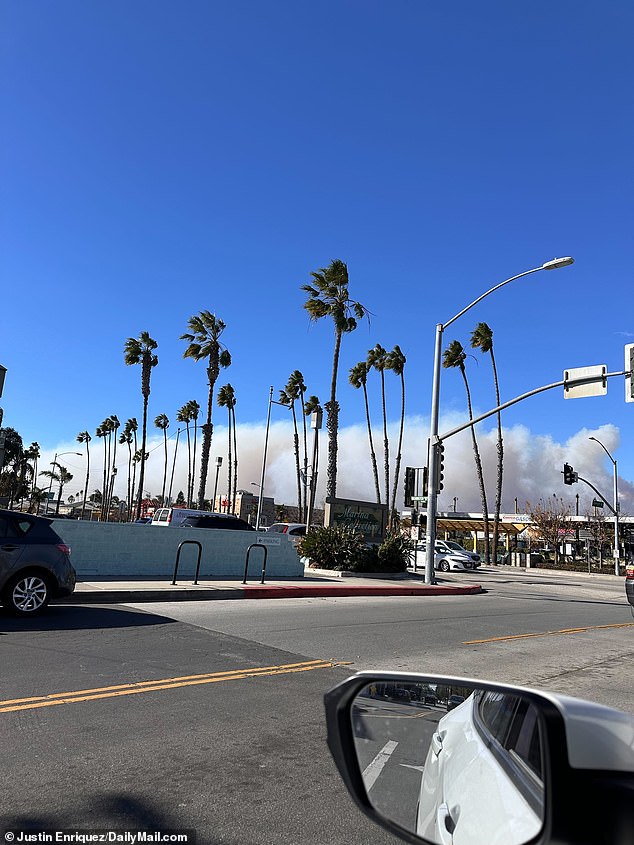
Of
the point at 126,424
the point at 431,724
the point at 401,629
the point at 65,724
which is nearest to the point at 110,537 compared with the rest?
the point at 401,629

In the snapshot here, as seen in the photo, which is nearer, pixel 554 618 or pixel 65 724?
pixel 65 724

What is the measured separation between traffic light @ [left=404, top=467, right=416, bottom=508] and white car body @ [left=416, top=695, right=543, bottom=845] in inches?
919

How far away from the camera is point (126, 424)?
318 feet

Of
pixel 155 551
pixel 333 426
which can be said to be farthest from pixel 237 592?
pixel 333 426

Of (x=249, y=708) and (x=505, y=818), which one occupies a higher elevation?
(x=505, y=818)

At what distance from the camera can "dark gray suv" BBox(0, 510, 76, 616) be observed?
390 inches

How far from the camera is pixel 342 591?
18250mm

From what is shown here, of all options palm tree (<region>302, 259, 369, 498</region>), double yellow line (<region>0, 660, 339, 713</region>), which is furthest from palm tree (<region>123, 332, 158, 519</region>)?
double yellow line (<region>0, 660, 339, 713</region>)

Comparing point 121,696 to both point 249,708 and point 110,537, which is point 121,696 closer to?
point 249,708

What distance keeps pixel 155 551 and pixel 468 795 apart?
16.9 m

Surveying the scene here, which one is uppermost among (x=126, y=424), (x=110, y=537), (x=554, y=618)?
(x=126, y=424)

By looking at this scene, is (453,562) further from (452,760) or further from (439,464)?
(452,760)

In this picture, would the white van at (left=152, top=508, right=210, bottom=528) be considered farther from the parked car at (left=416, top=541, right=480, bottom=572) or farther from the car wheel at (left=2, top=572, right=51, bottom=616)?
the car wheel at (left=2, top=572, right=51, bottom=616)

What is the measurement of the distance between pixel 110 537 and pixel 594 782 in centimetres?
1712
